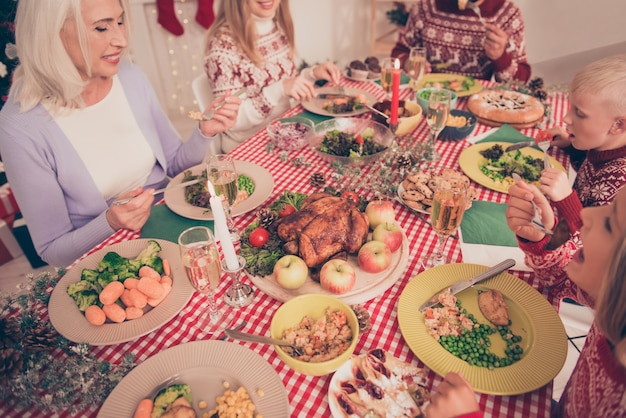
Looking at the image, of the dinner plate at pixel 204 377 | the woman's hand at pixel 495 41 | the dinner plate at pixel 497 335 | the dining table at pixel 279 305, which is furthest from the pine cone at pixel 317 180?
the woman's hand at pixel 495 41

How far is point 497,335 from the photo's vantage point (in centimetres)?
112

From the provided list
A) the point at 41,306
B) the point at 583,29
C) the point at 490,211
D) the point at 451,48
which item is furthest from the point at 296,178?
the point at 583,29

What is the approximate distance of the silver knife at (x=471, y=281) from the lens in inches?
46.9

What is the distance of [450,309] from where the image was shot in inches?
46.4

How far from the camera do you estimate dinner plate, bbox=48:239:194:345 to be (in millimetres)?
1109

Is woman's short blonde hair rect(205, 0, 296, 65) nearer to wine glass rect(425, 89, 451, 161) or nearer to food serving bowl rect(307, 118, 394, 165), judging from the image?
food serving bowl rect(307, 118, 394, 165)

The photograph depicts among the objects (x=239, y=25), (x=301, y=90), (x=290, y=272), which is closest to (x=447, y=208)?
(x=290, y=272)

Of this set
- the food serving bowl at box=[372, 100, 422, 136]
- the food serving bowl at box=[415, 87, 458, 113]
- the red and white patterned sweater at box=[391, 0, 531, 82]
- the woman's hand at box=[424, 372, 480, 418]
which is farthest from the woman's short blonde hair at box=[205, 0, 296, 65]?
the woman's hand at box=[424, 372, 480, 418]

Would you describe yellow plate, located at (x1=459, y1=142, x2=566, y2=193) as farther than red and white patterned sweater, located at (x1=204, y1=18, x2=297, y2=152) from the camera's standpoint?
No

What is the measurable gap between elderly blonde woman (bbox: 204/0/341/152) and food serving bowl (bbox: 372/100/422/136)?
478 millimetres

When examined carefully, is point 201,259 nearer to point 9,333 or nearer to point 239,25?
point 9,333

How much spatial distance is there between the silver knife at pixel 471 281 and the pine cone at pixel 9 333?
1.11m

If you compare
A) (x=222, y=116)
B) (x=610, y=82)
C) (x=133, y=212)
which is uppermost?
(x=610, y=82)

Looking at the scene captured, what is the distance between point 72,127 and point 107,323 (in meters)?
1.07
